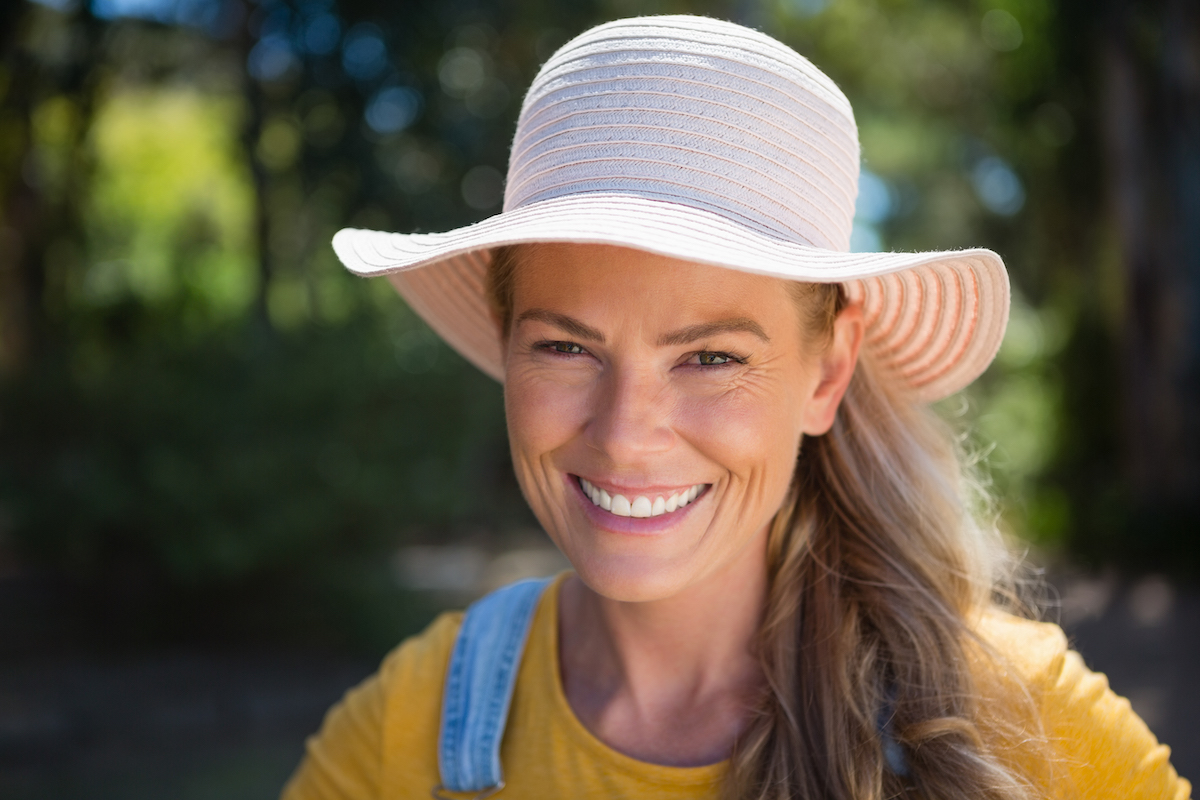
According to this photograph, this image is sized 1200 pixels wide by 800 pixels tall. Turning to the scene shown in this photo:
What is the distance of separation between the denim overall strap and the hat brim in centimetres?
56

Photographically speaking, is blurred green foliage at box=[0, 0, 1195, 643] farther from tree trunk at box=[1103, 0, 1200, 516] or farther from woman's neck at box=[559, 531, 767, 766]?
woman's neck at box=[559, 531, 767, 766]

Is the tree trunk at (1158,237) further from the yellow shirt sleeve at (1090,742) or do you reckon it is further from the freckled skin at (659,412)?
the freckled skin at (659,412)

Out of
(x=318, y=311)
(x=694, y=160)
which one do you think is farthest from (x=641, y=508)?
(x=318, y=311)

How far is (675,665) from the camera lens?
1933 mm

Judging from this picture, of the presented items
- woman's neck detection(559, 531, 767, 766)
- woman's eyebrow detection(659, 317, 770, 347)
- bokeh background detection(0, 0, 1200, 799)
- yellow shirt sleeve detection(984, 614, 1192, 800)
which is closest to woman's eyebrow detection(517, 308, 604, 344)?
woman's eyebrow detection(659, 317, 770, 347)

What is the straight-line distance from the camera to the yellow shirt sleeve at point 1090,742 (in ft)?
5.28

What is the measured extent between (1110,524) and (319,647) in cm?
820

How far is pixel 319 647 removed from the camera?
7348 mm

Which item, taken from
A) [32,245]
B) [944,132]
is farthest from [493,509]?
[944,132]

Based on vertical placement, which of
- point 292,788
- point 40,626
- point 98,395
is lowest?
point 40,626

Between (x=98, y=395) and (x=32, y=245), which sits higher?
(x=32, y=245)

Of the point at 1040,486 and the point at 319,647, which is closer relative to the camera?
the point at 319,647

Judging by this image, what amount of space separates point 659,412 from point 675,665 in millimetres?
561

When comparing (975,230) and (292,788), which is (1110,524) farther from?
(292,788)
